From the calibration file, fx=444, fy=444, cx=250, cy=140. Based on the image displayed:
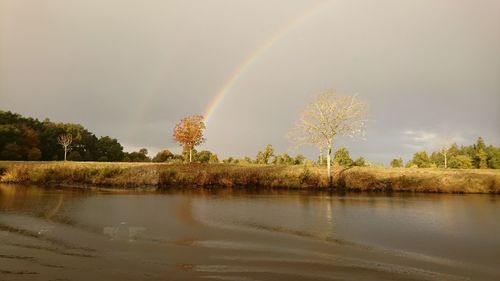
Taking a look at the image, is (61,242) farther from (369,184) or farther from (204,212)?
(369,184)

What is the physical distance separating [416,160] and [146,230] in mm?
132614

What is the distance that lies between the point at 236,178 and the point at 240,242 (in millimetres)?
41840

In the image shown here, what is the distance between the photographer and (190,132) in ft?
290

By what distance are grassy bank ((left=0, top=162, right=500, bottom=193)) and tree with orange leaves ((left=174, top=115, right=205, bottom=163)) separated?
23389mm

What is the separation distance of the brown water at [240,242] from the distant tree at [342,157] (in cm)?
5217

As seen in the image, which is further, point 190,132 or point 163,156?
point 163,156

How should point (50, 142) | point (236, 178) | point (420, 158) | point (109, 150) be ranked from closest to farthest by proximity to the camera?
point (236, 178) → point (50, 142) → point (109, 150) → point (420, 158)

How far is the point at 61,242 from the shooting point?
20969 millimetres

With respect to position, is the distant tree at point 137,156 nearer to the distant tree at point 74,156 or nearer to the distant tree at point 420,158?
the distant tree at point 74,156

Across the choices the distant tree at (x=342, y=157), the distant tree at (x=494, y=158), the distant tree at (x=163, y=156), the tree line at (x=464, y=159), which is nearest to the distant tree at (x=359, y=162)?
the distant tree at (x=342, y=157)

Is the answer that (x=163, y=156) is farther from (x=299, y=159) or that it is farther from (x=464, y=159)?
(x=464, y=159)

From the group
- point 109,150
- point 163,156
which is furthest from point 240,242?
point 109,150

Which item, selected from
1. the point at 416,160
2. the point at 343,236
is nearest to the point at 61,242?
the point at 343,236

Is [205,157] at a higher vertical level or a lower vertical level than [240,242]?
higher
